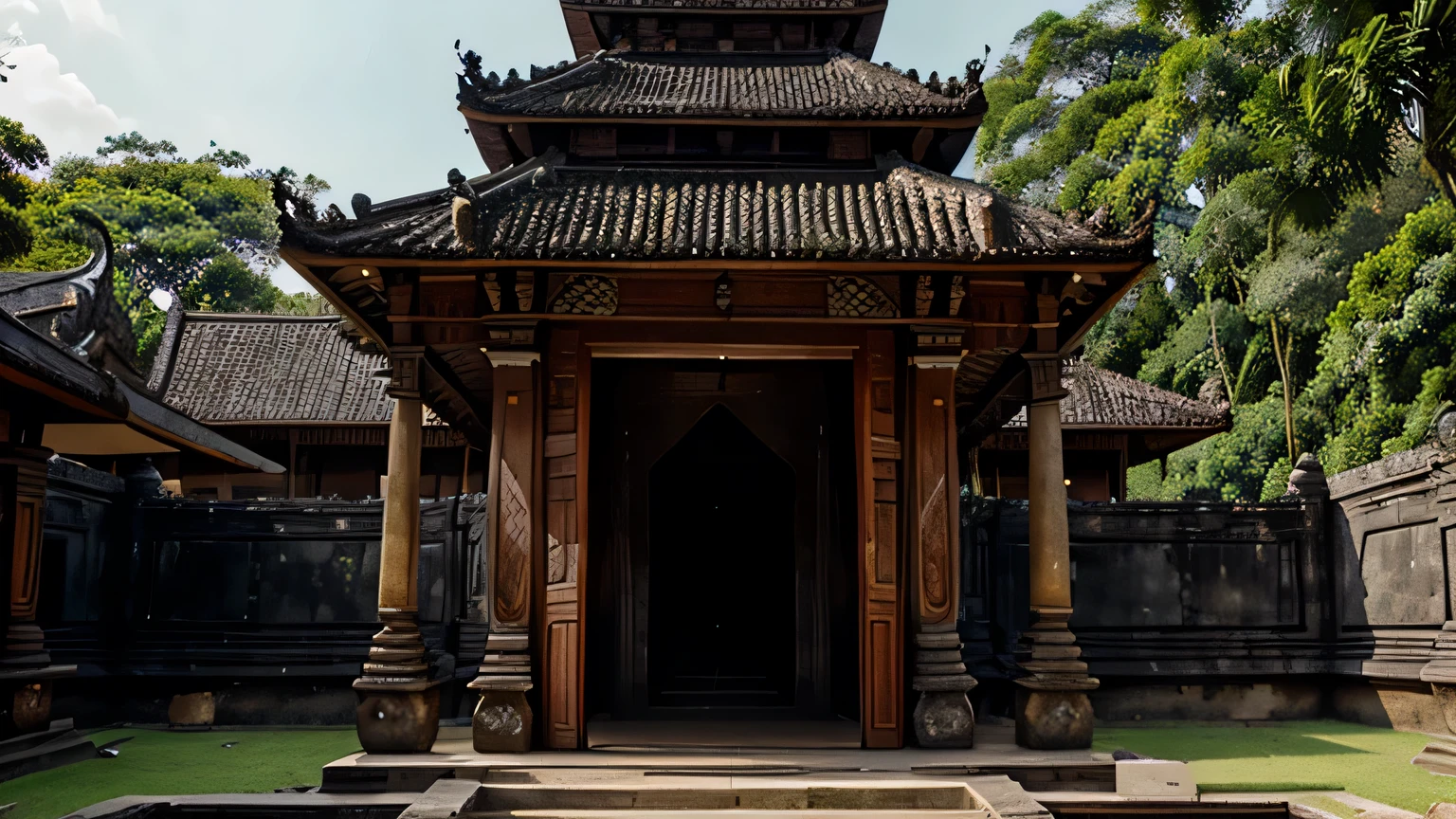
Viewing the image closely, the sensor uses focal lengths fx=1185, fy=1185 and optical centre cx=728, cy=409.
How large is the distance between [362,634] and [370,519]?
1205 millimetres

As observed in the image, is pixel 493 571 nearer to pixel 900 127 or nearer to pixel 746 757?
pixel 746 757

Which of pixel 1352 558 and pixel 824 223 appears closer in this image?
pixel 824 223

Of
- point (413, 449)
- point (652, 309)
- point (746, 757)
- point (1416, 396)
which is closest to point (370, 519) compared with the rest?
point (413, 449)

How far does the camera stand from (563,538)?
913 centimetres

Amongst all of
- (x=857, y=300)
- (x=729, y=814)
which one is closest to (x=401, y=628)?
(x=729, y=814)

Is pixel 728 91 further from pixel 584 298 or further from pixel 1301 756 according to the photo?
pixel 1301 756

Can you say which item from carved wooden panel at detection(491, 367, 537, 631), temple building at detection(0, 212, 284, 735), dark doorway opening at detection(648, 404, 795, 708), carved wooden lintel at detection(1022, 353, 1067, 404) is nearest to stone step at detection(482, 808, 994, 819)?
carved wooden panel at detection(491, 367, 537, 631)

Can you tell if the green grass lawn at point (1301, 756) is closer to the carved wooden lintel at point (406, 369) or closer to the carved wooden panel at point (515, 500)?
the carved wooden panel at point (515, 500)

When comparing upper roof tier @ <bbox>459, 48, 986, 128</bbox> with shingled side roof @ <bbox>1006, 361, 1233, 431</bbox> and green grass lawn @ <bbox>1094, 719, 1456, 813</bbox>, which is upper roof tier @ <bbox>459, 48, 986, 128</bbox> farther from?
shingled side roof @ <bbox>1006, 361, 1233, 431</bbox>

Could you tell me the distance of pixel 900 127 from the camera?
37.3 ft

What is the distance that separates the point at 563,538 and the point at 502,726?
4.76 ft

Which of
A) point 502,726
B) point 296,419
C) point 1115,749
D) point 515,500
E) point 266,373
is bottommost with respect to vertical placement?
point 1115,749

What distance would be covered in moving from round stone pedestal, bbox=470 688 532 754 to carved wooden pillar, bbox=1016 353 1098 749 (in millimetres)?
3772

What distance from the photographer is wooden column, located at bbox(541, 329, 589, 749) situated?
8977mm
